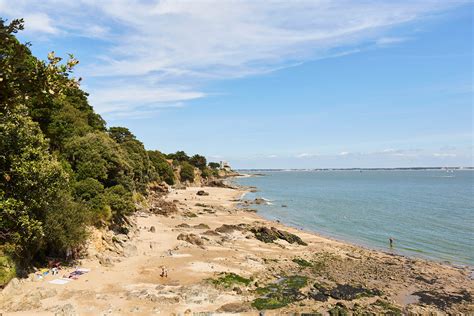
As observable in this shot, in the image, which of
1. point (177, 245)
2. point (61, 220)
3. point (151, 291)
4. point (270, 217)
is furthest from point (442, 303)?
point (270, 217)

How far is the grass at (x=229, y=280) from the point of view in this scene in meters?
24.0

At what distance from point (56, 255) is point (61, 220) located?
127 inches

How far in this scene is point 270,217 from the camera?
64812 mm

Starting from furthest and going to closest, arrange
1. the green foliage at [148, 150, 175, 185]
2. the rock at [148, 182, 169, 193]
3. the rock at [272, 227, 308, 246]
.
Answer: the green foliage at [148, 150, 175, 185] < the rock at [148, 182, 169, 193] < the rock at [272, 227, 308, 246]

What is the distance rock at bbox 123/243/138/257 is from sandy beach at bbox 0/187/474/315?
85 mm

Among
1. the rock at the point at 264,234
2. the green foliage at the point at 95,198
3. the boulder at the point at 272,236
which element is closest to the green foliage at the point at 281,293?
the boulder at the point at 272,236

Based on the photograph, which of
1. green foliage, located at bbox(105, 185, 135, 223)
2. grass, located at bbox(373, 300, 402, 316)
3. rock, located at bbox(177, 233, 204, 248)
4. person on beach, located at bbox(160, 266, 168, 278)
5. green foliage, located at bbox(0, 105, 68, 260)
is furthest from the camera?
rock, located at bbox(177, 233, 204, 248)

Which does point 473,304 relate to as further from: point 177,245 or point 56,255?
point 56,255

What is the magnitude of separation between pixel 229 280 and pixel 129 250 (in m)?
10.6

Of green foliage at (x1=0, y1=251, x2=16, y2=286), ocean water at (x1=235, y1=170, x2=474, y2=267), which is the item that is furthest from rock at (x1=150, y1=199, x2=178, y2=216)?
green foliage at (x1=0, y1=251, x2=16, y2=286)

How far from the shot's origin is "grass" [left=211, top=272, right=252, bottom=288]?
78.6ft

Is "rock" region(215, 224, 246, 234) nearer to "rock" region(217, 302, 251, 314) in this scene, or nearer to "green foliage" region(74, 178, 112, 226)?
"green foliage" region(74, 178, 112, 226)

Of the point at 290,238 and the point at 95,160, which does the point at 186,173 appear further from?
the point at 95,160

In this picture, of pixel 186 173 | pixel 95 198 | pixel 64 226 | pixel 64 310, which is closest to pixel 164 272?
pixel 64 226
